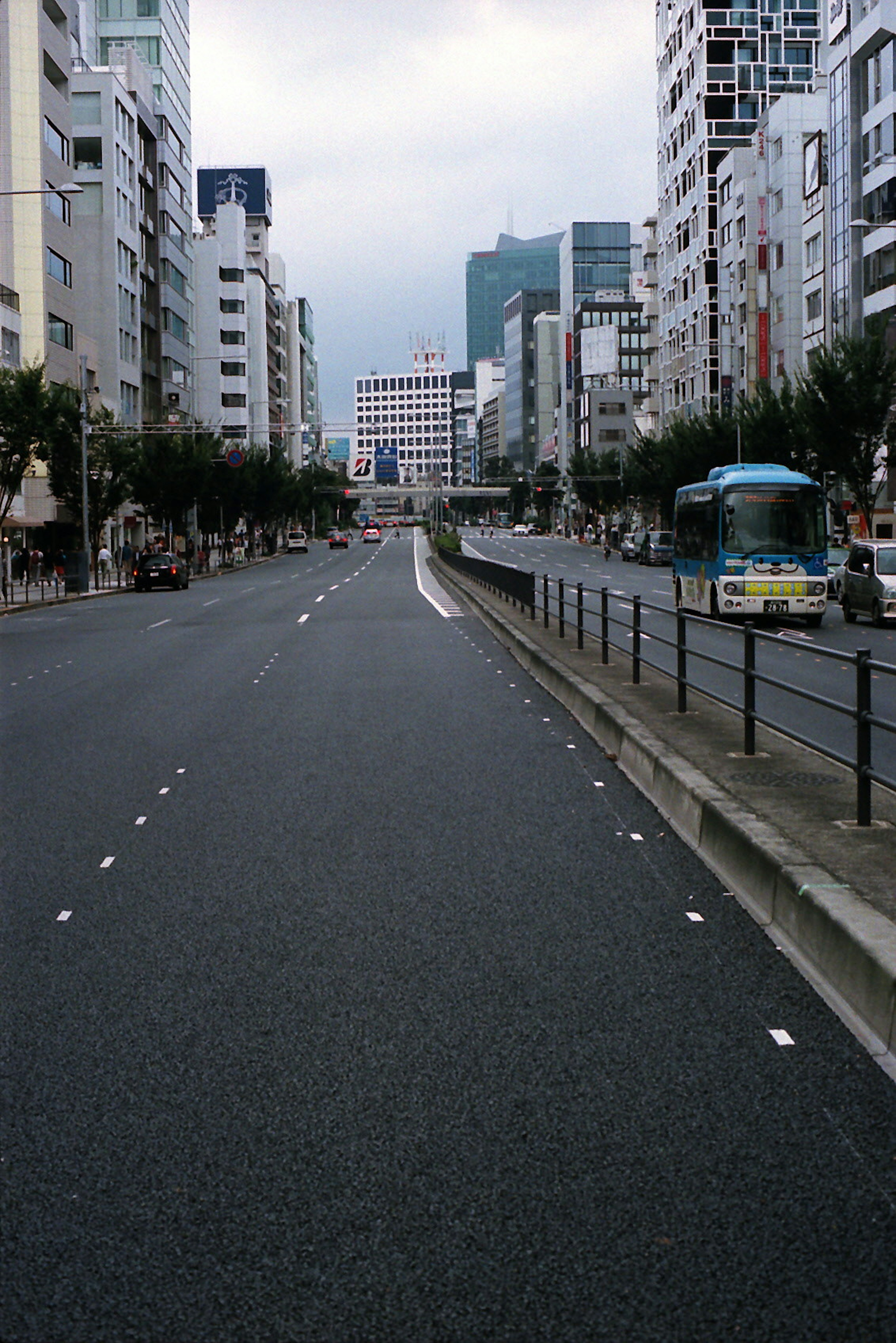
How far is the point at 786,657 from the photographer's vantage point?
2409cm

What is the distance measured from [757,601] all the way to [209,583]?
3944cm

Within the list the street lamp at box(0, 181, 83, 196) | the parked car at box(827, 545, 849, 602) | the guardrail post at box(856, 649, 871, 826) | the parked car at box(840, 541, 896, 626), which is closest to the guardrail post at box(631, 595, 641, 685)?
the guardrail post at box(856, 649, 871, 826)

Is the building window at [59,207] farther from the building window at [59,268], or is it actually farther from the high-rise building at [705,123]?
the high-rise building at [705,123]

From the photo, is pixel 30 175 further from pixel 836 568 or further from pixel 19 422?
pixel 836 568

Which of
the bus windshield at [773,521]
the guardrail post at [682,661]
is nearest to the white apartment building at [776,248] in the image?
the bus windshield at [773,521]

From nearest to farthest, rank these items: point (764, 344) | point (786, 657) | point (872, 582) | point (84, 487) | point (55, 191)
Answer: point (786, 657) → point (872, 582) → point (55, 191) → point (84, 487) → point (764, 344)

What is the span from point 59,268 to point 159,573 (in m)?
26.2

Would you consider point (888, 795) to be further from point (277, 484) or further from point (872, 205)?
point (277, 484)

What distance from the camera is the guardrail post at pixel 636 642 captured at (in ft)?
53.6

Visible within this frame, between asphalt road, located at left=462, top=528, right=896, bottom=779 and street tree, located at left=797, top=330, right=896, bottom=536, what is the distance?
7438mm

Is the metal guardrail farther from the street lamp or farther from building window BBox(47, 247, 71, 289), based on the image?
building window BBox(47, 247, 71, 289)

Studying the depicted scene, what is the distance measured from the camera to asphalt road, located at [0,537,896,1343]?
3781mm

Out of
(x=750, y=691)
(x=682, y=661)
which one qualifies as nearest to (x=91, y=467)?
(x=682, y=661)

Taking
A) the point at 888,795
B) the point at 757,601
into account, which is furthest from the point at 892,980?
the point at 757,601
